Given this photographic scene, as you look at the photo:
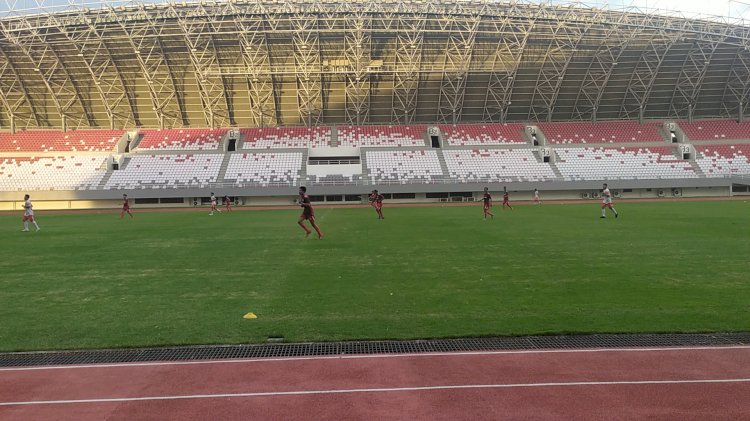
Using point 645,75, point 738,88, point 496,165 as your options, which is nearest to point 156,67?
point 496,165

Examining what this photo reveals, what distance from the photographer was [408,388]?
15.2ft

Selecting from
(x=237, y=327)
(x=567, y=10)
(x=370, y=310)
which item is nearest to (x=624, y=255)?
(x=370, y=310)

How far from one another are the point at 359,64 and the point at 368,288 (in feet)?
120

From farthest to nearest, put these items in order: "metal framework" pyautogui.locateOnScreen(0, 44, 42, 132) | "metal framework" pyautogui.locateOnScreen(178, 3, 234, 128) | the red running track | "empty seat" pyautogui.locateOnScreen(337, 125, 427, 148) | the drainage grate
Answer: "empty seat" pyautogui.locateOnScreen(337, 125, 427, 148) < "metal framework" pyautogui.locateOnScreen(0, 44, 42, 132) < "metal framework" pyautogui.locateOnScreen(178, 3, 234, 128) < the drainage grate < the red running track

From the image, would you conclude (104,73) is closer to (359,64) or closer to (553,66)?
(359,64)

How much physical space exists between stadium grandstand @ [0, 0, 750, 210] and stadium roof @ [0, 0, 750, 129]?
0.19 m

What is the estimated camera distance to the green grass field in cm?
636

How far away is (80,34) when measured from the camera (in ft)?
128

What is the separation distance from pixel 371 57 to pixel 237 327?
40.3m

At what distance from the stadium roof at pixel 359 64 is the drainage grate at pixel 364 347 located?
35653mm

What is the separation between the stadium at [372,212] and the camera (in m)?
4.91

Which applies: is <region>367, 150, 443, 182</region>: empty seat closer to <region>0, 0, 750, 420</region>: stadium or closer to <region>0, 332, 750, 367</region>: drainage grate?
<region>0, 0, 750, 420</region>: stadium

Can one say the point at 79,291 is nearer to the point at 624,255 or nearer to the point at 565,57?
the point at 624,255

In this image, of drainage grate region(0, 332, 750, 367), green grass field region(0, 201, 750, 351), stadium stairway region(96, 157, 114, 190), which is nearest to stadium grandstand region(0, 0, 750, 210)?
stadium stairway region(96, 157, 114, 190)
